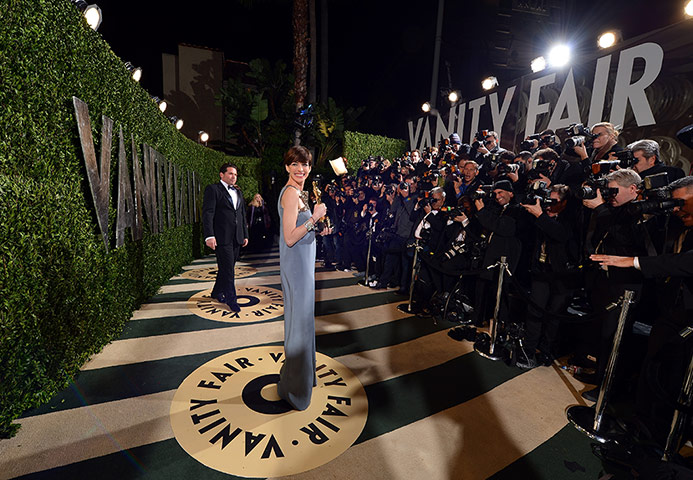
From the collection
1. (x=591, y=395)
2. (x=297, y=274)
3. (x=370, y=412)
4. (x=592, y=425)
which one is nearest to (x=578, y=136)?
(x=591, y=395)

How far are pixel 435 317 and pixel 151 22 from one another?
65.3ft

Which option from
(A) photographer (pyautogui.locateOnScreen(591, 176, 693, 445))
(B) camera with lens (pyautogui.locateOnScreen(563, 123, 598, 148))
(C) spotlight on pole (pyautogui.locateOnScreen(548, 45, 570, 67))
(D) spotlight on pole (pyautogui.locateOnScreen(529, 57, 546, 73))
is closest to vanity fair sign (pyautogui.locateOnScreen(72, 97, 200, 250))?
(A) photographer (pyautogui.locateOnScreen(591, 176, 693, 445))

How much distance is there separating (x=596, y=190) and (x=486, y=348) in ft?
6.78

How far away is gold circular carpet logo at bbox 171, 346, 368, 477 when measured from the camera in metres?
2.13

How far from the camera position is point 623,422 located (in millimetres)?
2598

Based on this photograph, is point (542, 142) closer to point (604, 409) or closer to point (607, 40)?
point (604, 409)

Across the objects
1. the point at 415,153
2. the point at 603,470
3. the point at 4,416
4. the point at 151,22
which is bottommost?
the point at 603,470

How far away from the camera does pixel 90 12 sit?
134 inches

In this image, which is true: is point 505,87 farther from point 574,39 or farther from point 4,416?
point 4,416

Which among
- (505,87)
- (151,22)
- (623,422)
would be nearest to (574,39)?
(505,87)

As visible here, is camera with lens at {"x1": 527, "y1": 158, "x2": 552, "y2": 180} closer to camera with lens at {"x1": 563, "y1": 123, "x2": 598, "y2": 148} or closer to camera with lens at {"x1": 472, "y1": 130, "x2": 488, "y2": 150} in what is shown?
camera with lens at {"x1": 563, "y1": 123, "x2": 598, "y2": 148}

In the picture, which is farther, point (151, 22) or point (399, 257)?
point (151, 22)

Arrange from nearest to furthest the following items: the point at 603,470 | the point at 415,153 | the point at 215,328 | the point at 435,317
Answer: the point at 603,470
the point at 215,328
the point at 435,317
the point at 415,153

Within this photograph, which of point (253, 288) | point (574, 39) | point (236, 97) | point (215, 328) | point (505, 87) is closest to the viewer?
point (215, 328)
